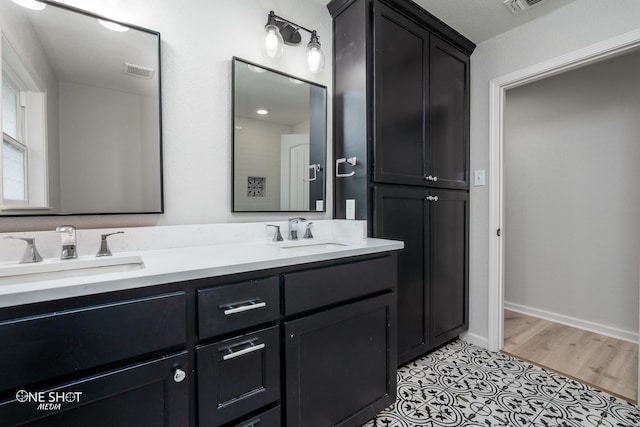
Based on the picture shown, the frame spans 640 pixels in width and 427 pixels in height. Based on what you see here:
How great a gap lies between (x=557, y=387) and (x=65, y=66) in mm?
2893

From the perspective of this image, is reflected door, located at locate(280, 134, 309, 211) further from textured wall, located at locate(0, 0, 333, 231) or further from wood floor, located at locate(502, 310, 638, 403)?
wood floor, located at locate(502, 310, 638, 403)

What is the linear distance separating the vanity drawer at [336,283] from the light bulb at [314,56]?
1194mm

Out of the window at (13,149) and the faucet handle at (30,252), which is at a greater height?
the window at (13,149)

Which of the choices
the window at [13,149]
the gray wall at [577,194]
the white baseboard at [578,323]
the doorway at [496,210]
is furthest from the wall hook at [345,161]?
the white baseboard at [578,323]

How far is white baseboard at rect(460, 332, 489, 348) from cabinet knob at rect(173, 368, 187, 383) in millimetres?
2145

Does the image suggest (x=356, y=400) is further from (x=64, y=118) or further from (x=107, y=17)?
(x=107, y=17)

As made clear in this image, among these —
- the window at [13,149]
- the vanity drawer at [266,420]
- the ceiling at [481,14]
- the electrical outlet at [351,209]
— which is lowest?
the vanity drawer at [266,420]

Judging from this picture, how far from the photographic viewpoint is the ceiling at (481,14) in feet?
5.82

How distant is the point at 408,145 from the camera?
1788 mm

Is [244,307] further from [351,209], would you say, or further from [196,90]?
[196,90]

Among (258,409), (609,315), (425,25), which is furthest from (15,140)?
(609,315)

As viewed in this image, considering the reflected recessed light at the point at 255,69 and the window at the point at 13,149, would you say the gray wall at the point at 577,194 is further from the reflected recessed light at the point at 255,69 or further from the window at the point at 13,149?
the window at the point at 13,149

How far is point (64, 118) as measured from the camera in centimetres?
111

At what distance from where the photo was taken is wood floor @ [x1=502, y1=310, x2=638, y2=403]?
1723mm
